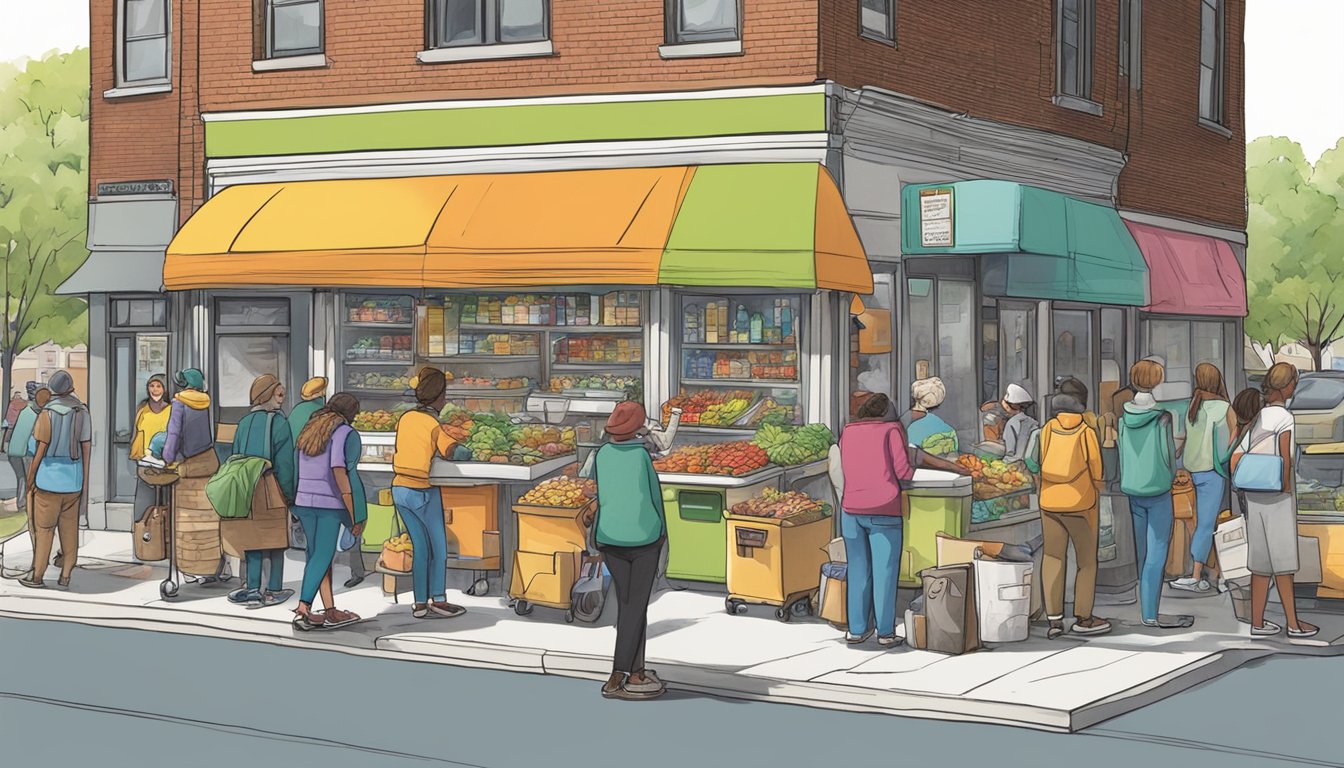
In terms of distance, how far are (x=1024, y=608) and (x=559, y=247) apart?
607 centimetres

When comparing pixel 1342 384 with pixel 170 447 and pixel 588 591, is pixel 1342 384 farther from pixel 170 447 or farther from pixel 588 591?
pixel 170 447

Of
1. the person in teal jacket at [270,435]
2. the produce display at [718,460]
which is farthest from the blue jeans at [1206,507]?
the person in teal jacket at [270,435]

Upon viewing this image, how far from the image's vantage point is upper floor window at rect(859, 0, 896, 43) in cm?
1703

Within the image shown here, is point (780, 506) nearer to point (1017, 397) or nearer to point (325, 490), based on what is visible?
point (1017, 397)

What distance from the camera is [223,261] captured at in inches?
697

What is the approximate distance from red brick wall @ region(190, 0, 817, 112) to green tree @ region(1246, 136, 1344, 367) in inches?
2034

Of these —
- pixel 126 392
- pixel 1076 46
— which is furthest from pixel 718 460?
pixel 1076 46

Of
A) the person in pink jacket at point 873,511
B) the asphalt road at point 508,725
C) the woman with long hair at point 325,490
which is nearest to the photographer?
the asphalt road at point 508,725

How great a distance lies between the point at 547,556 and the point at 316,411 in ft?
7.78

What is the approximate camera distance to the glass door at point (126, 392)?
66.1 ft

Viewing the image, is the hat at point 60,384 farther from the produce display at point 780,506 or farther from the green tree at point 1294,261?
the green tree at point 1294,261

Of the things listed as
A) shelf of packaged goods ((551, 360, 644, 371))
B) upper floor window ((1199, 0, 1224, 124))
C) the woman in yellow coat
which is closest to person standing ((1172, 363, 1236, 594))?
shelf of packaged goods ((551, 360, 644, 371))

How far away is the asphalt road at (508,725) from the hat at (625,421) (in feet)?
5.78

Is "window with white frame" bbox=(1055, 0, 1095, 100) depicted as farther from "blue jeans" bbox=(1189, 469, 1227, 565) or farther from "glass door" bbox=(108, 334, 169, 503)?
"glass door" bbox=(108, 334, 169, 503)
